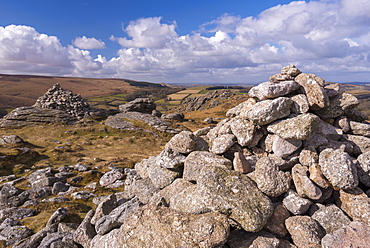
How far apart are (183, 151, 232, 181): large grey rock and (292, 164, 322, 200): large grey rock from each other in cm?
325

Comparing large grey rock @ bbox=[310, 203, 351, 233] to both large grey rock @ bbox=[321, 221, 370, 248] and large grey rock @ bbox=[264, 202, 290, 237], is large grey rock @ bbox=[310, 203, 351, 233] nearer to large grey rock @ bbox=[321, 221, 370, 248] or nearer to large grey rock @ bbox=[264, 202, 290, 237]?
large grey rock @ bbox=[321, 221, 370, 248]

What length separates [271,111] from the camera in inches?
461

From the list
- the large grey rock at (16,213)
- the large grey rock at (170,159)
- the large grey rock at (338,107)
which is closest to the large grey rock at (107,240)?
the large grey rock at (170,159)

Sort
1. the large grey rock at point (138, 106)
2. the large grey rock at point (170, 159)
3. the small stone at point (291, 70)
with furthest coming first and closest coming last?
1. the large grey rock at point (138, 106)
2. the small stone at point (291, 70)
3. the large grey rock at point (170, 159)

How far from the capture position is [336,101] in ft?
44.5

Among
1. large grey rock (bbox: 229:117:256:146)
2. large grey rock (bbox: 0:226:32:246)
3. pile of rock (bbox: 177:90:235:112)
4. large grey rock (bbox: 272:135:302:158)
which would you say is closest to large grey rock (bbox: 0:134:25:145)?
large grey rock (bbox: 0:226:32:246)

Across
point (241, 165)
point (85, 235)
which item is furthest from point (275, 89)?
point (85, 235)

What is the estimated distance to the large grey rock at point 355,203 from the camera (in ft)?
30.0

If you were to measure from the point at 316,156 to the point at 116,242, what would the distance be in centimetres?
1062

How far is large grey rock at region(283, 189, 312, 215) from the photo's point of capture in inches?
375

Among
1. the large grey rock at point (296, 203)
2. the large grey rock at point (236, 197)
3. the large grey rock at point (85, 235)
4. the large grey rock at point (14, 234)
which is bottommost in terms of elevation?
the large grey rock at point (14, 234)

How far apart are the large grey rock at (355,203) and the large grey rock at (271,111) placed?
470cm

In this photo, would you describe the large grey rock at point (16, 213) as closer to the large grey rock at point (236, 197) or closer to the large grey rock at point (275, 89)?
the large grey rock at point (236, 197)

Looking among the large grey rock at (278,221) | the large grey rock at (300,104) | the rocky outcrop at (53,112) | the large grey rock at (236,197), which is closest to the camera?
the large grey rock at (236,197)
